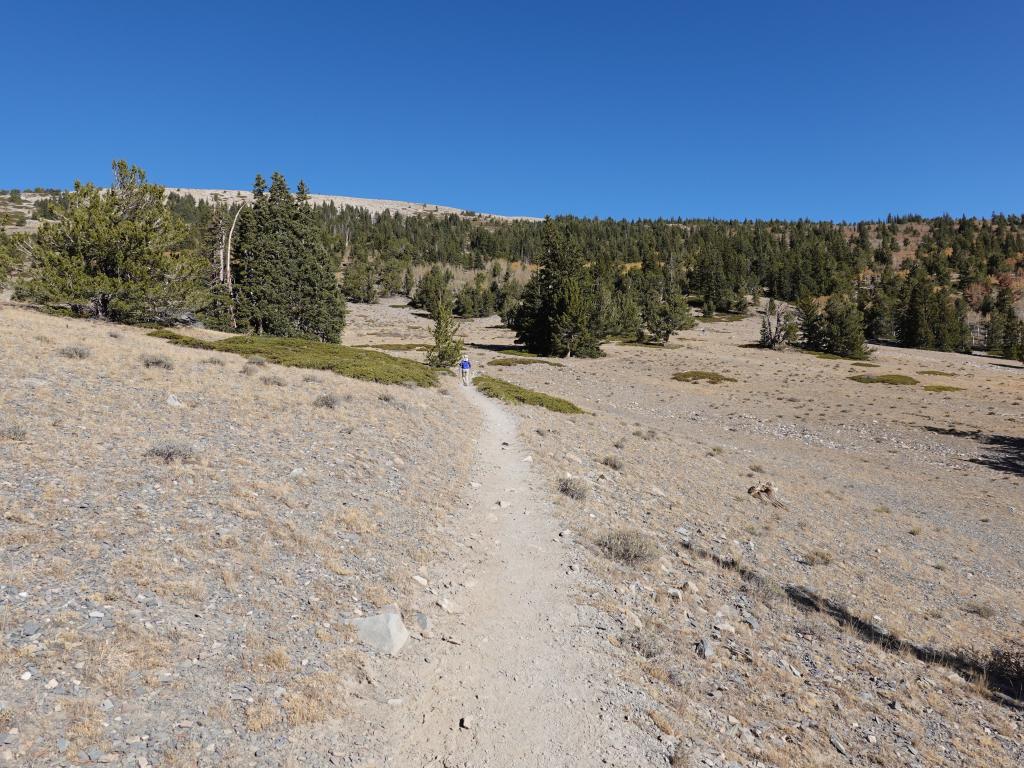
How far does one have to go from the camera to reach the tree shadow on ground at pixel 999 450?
2689cm

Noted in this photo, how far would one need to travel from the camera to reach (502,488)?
14.6 meters

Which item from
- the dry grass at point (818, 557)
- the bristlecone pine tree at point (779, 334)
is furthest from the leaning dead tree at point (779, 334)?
the dry grass at point (818, 557)

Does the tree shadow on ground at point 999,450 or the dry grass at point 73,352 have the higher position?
the dry grass at point 73,352

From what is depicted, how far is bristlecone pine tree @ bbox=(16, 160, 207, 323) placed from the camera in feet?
91.1

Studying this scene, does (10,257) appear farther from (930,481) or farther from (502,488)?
(930,481)

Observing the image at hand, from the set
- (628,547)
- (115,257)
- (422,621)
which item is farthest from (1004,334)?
(115,257)

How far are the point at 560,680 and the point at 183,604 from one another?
511 cm

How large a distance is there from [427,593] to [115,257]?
31648 mm

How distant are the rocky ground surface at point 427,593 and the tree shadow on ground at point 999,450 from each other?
8.53 meters

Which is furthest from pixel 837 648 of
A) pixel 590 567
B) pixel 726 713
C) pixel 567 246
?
pixel 567 246

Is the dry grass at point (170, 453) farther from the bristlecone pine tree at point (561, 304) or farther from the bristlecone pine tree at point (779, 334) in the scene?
the bristlecone pine tree at point (779, 334)

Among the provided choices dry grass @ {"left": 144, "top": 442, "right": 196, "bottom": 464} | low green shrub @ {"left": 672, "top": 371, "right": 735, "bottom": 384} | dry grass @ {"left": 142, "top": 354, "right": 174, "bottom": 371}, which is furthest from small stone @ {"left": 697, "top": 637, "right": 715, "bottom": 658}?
low green shrub @ {"left": 672, "top": 371, "right": 735, "bottom": 384}

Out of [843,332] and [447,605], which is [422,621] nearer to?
[447,605]

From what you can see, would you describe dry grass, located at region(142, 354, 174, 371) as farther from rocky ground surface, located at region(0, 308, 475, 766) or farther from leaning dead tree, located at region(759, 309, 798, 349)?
leaning dead tree, located at region(759, 309, 798, 349)
